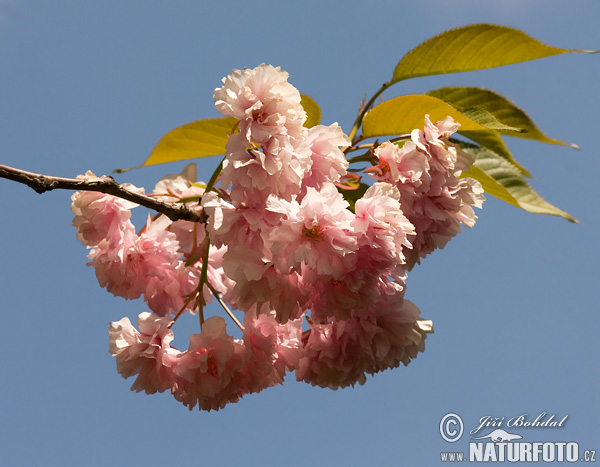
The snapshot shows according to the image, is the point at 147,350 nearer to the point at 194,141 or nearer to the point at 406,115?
the point at 194,141

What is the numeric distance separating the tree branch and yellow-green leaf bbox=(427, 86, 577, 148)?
755mm

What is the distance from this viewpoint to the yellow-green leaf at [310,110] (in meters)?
1.52

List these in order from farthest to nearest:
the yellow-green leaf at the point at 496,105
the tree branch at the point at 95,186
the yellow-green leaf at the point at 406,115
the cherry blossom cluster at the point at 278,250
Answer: the yellow-green leaf at the point at 496,105
the yellow-green leaf at the point at 406,115
the cherry blossom cluster at the point at 278,250
the tree branch at the point at 95,186

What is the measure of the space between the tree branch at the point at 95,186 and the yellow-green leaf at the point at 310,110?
0.38 meters

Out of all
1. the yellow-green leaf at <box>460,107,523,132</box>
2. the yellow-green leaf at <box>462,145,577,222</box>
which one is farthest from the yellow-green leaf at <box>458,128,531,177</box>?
the yellow-green leaf at <box>460,107,523,132</box>

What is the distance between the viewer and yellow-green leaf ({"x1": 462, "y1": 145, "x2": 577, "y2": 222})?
1.55 m

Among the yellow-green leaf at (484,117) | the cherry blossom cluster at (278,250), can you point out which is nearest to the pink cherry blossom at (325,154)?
the cherry blossom cluster at (278,250)

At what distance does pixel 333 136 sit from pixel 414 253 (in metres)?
0.31

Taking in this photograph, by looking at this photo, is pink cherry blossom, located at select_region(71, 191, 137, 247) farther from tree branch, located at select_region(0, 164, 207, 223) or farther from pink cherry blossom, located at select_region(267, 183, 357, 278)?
pink cherry blossom, located at select_region(267, 183, 357, 278)

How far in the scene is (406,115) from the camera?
4.83 feet

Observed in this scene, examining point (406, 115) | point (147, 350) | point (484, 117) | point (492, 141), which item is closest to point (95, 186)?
point (147, 350)

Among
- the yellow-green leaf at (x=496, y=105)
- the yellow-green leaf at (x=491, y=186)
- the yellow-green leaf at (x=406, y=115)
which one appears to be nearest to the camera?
the yellow-green leaf at (x=406, y=115)

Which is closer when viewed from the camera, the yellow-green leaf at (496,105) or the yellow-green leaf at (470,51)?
the yellow-green leaf at (470,51)

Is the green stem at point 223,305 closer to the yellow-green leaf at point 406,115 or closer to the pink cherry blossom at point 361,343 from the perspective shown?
the pink cherry blossom at point 361,343
